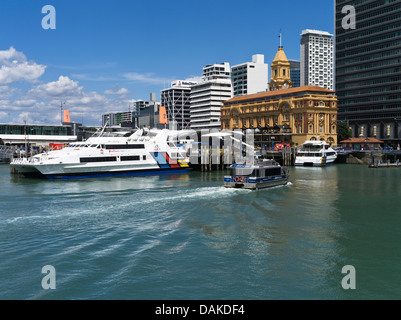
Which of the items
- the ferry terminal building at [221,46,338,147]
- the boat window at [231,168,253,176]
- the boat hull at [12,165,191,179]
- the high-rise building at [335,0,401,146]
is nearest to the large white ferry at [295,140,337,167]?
the ferry terminal building at [221,46,338,147]

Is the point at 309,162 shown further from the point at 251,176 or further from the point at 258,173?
the point at 251,176

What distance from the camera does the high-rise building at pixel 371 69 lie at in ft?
447

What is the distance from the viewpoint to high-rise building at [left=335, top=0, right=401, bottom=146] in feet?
447

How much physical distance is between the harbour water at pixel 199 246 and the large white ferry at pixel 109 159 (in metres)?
18.6

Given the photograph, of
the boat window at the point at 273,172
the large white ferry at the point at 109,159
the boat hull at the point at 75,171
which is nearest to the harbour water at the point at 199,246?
the boat window at the point at 273,172

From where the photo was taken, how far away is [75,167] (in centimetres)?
5916

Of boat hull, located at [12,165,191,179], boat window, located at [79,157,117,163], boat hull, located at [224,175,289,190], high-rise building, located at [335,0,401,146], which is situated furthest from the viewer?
high-rise building, located at [335,0,401,146]

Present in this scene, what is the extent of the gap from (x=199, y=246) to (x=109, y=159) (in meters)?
43.4

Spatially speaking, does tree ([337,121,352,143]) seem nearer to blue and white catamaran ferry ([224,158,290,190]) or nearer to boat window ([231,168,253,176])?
blue and white catamaran ferry ([224,158,290,190])

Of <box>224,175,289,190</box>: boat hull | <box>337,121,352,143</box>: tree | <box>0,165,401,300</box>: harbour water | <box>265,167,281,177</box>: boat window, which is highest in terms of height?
<box>337,121,352,143</box>: tree

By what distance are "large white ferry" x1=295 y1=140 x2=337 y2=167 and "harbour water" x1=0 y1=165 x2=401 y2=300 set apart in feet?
154

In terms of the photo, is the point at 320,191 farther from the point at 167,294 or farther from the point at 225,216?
the point at 167,294

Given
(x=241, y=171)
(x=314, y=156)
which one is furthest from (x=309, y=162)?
(x=241, y=171)
